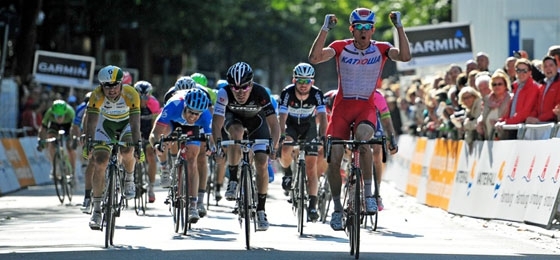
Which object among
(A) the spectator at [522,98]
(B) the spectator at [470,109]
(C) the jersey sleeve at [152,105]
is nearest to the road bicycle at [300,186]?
(A) the spectator at [522,98]

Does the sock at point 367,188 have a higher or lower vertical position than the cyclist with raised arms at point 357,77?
lower

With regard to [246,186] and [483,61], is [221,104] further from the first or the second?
[483,61]

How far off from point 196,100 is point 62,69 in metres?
22.1

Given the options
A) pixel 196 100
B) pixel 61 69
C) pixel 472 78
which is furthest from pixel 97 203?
pixel 61 69

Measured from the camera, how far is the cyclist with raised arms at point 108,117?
616 inches

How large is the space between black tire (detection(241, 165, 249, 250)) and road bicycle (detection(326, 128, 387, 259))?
1.01 m

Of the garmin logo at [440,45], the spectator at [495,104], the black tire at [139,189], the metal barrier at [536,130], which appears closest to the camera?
the metal barrier at [536,130]

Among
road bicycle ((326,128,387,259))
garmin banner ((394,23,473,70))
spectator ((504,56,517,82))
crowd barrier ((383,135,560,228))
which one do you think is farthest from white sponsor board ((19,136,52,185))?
road bicycle ((326,128,387,259))

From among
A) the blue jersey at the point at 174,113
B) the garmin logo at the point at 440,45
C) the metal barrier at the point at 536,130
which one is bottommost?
the metal barrier at the point at 536,130

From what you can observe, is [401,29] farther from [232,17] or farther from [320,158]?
[232,17]

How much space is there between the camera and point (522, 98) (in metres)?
19.0

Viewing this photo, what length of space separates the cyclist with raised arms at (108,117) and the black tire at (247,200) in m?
1.31

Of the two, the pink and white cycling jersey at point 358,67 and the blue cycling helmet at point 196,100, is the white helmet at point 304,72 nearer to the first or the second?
the blue cycling helmet at point 196,100

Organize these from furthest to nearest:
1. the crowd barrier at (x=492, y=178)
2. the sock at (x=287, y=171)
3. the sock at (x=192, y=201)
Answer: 1. the sock at (x=287, y=171)
2. the crowd barrier at (x=492, y=178)
3. the sock at (x=192, y=201)
